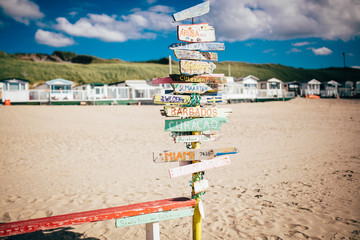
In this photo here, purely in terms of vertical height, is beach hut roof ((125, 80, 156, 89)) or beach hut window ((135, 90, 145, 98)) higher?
beach hut roof ((125, 80, 156, 89))

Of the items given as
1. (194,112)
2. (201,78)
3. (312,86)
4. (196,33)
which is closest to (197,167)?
(194,112)

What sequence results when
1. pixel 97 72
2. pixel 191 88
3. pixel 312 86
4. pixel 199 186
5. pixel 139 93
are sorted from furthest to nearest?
1. pixel 97 72
2. pixel 312 86
3. pixel 139 93
4. pixel 191 88
5. pixel 199 186

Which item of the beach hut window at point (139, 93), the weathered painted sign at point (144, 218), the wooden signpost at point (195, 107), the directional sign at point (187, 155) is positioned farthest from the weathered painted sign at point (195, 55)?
the beach hut window at point (139, 93)

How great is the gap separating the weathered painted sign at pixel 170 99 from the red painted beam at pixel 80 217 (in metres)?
1.40

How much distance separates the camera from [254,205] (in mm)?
4750

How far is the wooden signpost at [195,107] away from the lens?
3.31 meters

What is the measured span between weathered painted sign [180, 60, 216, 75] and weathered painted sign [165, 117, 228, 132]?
718 millimetres

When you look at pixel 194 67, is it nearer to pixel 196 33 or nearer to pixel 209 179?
pixel 196 33

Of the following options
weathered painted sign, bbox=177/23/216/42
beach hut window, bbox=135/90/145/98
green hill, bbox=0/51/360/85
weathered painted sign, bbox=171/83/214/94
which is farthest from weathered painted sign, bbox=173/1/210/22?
green hill, bbox=0/51/360/85

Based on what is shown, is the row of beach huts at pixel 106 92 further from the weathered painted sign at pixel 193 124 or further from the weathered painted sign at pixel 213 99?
the weathered painted sign at pixel 193 124

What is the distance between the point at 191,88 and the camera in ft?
11.4

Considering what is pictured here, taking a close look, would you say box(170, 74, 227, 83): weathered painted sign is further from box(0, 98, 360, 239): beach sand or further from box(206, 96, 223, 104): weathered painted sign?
box(0, 98, 360, 239): beach sand

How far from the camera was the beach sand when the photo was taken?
3.98 meters

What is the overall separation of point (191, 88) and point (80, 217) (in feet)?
7.32
